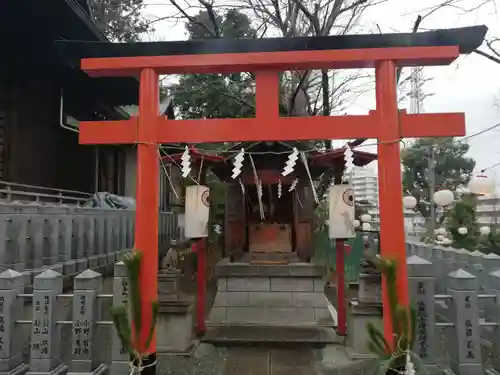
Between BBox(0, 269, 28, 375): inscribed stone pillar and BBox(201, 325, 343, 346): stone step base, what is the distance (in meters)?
2.75

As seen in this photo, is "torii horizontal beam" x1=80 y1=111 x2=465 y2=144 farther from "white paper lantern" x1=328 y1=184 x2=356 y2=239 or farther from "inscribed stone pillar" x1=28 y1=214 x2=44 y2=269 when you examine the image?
"inscribed stone pillar" x1=28 y1=214 x2=44 y2=269

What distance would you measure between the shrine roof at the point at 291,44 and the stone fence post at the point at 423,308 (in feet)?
9.37

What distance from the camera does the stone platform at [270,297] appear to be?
774cm

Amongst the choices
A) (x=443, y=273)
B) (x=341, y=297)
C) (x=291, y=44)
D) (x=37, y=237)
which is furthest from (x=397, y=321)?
(x=37, y=237)

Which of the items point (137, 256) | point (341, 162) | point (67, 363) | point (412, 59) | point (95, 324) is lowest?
point (67, 363)

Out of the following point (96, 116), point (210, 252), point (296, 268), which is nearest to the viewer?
point (296, 268)

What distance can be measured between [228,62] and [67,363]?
14.7 ft

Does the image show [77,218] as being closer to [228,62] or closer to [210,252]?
[210,252]

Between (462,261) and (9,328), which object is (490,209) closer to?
(462,261)

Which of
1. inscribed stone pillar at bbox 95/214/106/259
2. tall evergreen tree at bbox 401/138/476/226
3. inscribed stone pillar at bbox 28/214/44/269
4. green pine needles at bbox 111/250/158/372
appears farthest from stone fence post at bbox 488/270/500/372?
tall evergreen tree at bbox 401/138/476/226

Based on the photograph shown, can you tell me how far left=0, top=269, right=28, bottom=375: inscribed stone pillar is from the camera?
522cm

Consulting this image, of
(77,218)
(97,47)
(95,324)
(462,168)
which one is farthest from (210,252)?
(462,168)

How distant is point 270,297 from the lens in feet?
26.0

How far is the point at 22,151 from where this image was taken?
1170cm
